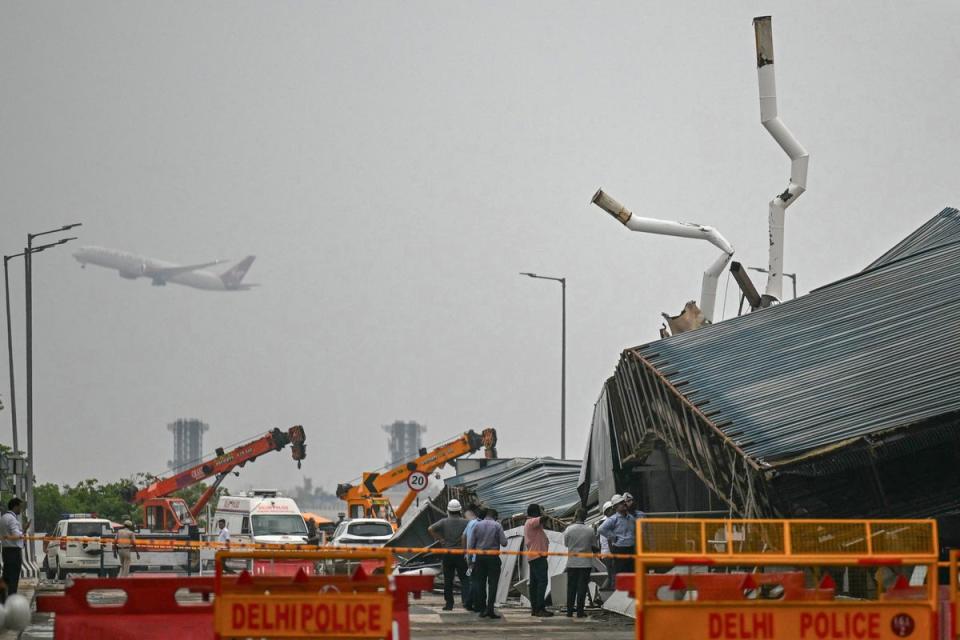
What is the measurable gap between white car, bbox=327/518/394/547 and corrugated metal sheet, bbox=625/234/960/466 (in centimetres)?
1153

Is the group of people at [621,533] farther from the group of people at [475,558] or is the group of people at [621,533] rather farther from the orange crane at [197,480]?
the orange crane at [197,480]

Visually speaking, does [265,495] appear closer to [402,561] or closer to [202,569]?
[202,569]

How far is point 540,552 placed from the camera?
21719mm

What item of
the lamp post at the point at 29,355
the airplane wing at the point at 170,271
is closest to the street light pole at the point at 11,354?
the lamp post at the point at 29,355

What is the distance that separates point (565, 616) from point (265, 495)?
81.5ft

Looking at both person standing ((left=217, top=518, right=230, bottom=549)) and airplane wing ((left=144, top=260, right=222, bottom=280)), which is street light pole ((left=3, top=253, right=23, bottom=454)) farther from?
airplane wing ((left=144, top=260, right=222, bottom=280))

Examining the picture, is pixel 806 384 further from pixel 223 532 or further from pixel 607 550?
pixel 223 532

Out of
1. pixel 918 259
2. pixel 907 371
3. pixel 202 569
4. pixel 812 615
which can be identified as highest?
pixel 918 259

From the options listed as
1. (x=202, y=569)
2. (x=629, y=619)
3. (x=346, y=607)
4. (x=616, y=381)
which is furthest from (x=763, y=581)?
(x=202, y=569)

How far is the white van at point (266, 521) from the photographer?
38.9m

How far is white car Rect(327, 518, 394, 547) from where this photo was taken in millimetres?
36219

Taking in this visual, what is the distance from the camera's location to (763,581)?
11.9m

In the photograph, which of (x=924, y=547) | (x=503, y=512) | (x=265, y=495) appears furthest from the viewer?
(x=265, y=495)

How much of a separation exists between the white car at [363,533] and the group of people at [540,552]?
12.3 metres
